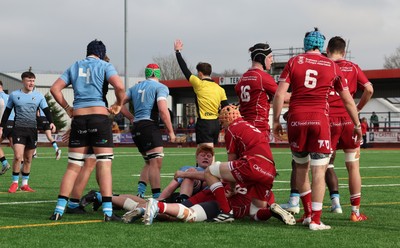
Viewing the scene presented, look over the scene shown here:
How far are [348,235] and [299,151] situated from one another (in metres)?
1.17

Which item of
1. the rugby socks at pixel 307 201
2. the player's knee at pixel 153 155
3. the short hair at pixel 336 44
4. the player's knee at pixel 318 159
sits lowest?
the rugby socks at pixel 307 201

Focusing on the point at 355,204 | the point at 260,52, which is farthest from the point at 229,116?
the point at 355,204

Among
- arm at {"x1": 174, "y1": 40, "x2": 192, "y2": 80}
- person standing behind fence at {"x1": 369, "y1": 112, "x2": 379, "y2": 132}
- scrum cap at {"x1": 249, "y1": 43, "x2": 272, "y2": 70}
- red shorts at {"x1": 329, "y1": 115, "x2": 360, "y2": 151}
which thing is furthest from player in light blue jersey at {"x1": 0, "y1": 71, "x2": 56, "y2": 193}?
person standing behind fence at {"x1": 369, "y1": 112, "x2": 379, "y2": 132}

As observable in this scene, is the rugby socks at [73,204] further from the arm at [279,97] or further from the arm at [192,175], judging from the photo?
the arm at [279,97]

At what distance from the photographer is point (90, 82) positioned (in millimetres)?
8867

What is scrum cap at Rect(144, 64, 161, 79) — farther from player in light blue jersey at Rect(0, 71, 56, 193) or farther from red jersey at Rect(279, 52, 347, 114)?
red jersey at Rect(279, 52, 347, 114)

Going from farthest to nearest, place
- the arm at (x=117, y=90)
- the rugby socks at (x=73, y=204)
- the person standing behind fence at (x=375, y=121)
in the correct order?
1. the person standing behind fence at (x=375, y=121)
2. the rugby socks at (x=73, y=204)
3. the arm at (x=117, y=90)

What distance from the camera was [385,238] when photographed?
7.36 metres

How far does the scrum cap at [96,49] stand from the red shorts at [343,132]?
296 cm

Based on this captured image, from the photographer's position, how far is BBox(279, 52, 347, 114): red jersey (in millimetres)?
8164

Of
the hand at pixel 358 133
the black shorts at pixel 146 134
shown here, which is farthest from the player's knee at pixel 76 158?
the hand at pixel 358 133

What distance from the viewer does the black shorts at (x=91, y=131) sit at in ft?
29.0

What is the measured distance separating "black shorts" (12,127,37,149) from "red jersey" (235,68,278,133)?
528 centimetres

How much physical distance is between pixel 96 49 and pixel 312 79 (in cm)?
274
